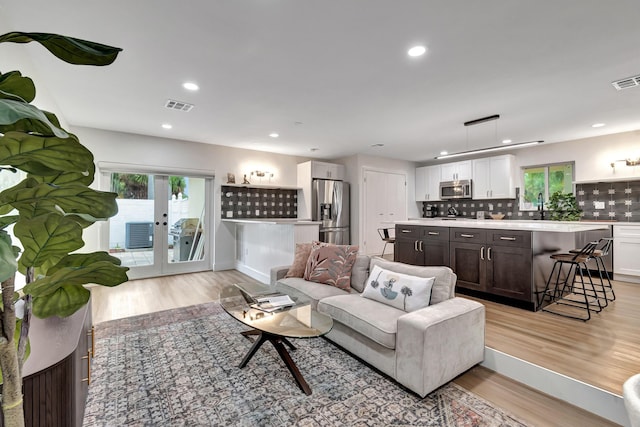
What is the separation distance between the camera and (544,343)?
2.46m

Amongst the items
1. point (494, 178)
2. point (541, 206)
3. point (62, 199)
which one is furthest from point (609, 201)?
point (62, 199)

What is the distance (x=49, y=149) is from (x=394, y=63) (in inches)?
105

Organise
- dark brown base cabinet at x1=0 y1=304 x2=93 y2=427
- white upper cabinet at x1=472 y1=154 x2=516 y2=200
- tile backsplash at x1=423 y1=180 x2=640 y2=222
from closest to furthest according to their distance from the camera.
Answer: dark brown base cabinet at x1=0 y1=304 x2=93 y2=427 → tile backsplash at x1=423 y1=180 x2=640 y2=222 → white upper cabinet at x1=472 y1=154 x2=516 y2=200

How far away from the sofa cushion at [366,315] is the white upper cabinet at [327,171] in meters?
4.13

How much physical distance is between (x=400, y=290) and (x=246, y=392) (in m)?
1.36

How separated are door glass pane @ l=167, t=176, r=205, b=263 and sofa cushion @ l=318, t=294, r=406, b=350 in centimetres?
397

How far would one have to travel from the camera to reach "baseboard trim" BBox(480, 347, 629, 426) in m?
1.73

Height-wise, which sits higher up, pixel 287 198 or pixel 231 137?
pixel 231 137

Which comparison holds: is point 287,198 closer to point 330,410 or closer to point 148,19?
point 148,19

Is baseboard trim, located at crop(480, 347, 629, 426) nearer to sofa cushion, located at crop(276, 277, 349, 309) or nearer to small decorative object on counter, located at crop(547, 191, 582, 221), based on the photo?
sofa cushion, located at crop(276, 277, 349, 309)

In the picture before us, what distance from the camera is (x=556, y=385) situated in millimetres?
1945

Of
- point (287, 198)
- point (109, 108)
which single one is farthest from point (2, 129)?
point (287, 198)

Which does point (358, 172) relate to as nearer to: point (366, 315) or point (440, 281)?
point (440, 281)

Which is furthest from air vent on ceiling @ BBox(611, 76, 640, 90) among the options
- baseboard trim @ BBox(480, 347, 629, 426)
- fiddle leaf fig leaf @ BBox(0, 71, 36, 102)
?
fiddle leaf fig leaf @ BBox(0, 71, 36, 102)
